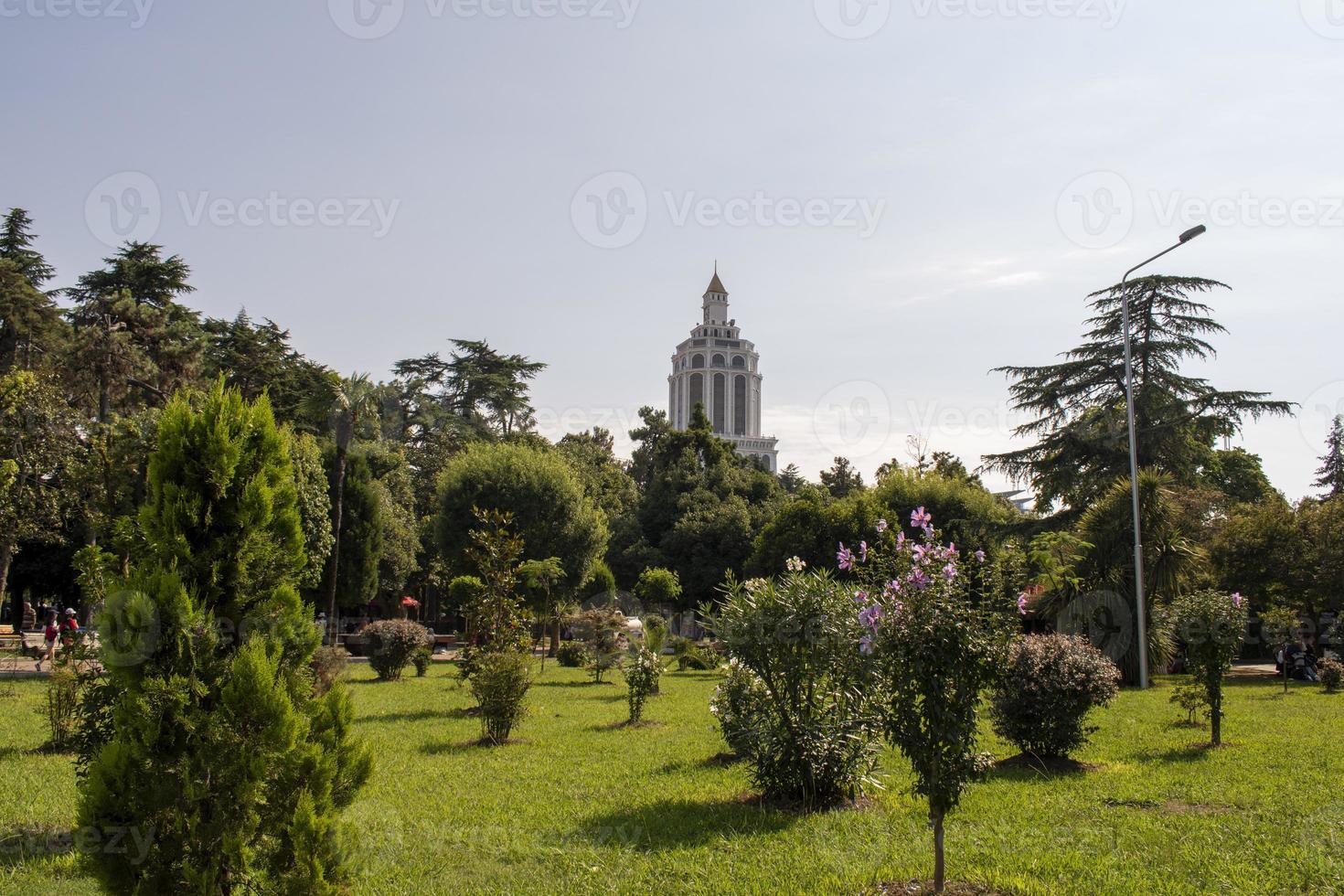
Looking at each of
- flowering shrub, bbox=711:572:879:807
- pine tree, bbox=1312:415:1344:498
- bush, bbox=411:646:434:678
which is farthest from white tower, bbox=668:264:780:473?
flowering shrub, bbox=711:572:879:807

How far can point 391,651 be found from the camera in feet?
74.2

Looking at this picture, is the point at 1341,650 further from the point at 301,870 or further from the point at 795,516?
the point at 301,870

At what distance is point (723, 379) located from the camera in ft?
421

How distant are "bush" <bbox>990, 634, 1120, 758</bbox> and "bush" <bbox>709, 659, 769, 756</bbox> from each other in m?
3.58

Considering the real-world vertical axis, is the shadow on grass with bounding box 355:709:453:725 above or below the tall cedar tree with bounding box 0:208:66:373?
below

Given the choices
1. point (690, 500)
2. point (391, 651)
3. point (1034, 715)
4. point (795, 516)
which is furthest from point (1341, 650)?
point (690, 500)

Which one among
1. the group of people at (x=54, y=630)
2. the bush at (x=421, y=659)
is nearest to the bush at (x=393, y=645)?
the bush at (x=421, y=659)

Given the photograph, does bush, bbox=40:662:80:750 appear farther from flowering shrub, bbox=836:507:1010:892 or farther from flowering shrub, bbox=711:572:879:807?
flowering shrub, bbox=836:507:1010:892

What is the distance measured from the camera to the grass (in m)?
6.60

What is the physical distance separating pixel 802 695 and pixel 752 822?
150 cm

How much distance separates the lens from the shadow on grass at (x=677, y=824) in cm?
765

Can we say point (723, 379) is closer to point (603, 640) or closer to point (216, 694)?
point (603, 640)

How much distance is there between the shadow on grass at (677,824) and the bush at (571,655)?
769 inches

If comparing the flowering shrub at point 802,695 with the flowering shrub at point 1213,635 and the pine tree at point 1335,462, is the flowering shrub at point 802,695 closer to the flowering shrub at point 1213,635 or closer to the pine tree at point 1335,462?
the flowering shrub at point 1213,635
